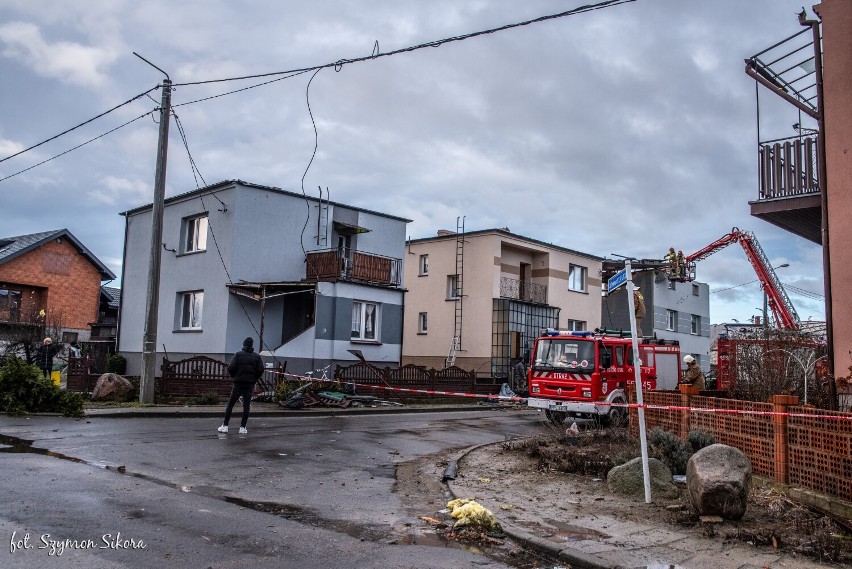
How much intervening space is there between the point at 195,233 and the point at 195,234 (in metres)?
0.04

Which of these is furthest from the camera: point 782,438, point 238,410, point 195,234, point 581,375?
point 195,234

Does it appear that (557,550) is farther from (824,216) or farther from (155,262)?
(155,262)

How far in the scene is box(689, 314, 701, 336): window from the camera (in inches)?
1886

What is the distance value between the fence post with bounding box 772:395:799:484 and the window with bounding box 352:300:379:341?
19.0 m

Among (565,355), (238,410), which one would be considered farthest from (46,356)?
(565,355)

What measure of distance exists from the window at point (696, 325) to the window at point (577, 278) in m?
12.1

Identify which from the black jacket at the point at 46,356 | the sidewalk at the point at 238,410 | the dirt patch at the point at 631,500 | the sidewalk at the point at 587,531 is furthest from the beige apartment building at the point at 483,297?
the sidewalk at the point at 587,531

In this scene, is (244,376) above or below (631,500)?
above

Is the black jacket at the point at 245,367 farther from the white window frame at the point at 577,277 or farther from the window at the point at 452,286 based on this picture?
the white window frame at the point at 577,277

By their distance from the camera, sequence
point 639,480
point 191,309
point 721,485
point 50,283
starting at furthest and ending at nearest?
point 50,283 → point 191,309 → point 639,480 → point 721,485

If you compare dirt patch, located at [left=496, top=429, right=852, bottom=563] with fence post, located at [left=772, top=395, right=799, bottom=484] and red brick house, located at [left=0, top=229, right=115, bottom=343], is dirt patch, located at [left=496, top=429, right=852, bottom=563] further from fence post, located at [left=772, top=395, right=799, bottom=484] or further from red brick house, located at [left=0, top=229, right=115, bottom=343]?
red brick house, located at [left=0, top=229, right=115, bottom=343]

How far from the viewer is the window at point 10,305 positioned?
1559 inches

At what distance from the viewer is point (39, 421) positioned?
1445 centimetres

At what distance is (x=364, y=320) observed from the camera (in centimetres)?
2680
